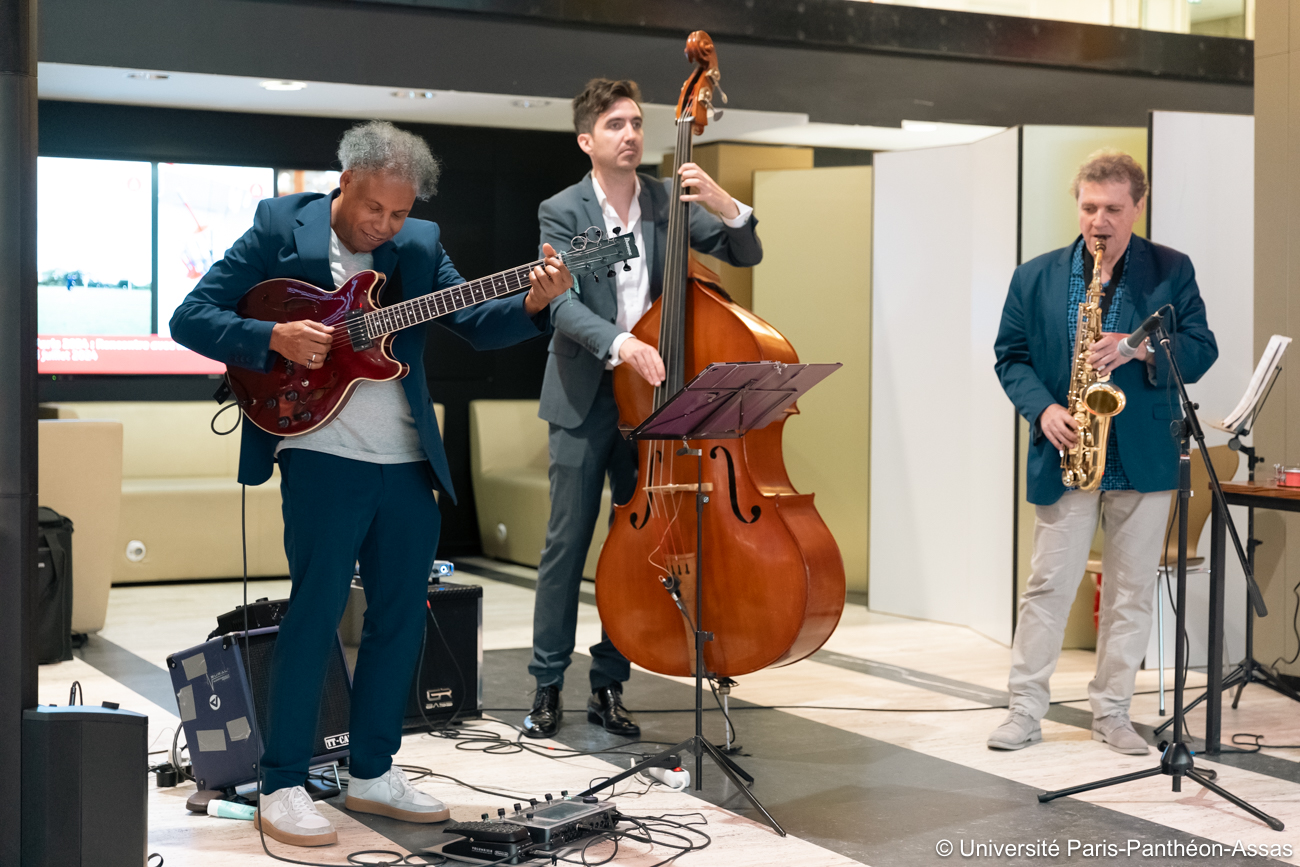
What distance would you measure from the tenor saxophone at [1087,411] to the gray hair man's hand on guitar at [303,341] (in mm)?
2105

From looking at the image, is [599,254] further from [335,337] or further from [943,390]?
[943,390]

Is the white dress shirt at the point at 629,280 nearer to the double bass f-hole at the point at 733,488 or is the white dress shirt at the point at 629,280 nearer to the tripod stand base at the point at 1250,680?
→ the double bass f-hole at the point at 733,488

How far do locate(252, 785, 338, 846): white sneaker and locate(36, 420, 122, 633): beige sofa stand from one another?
9.65 ft

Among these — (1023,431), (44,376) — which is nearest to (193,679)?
(1023,431)

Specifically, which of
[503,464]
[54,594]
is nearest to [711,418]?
[54,594]

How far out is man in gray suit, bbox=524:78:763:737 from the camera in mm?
3914

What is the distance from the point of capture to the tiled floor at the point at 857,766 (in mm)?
3143

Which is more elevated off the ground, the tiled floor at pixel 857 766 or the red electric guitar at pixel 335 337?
the red electric guitar at pixel 335 337

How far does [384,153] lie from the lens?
303 cm

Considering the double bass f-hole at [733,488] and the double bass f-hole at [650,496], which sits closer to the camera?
the double bass f-hole at [733,488]

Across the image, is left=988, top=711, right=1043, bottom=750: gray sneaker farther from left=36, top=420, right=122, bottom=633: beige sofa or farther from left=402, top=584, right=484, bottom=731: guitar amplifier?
left=36, top=420, right=122, bottom=633: beige sofa

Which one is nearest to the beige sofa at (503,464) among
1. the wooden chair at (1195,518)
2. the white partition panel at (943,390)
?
the white partition panel at (943,390)

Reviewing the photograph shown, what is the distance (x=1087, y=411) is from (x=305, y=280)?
7.21ft

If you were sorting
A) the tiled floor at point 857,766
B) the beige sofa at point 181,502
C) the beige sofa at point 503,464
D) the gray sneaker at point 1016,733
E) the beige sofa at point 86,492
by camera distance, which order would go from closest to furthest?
the tiled floor at point 857,766 < the gray sneaker at point 1016,733 < the beige sofa at point 86,492 < the beige sofa at point 181,502 < the beige sofa at point 503,464
